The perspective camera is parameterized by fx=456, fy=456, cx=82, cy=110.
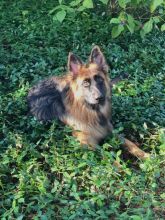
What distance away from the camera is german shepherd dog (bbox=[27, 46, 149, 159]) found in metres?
5.48

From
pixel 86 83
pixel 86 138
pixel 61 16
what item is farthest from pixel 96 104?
pixel 61 16

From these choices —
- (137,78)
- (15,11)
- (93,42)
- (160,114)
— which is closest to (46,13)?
(15,11)

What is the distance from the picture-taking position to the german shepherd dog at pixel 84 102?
5477 millimetres

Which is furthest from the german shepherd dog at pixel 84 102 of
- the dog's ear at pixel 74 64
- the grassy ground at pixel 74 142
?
the grassy ground at pixel 74 142

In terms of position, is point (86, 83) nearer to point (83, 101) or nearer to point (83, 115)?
point (83, 101)

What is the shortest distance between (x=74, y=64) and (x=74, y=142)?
102 centimetres

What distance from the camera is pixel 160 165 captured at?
516 cm

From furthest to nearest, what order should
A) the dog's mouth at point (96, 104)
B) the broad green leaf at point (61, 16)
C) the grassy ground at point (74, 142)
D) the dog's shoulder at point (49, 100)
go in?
the dog's shoulder at point (49, 100), the dog's mouth at point (96, 104), the broad green leaf at point (61, 16), the grassy ground at point (74, 142)

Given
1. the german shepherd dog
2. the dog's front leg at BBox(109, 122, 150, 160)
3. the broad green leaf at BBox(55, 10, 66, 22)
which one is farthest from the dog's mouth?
the broad green leaf at BBox(55, 10, 66, 22)

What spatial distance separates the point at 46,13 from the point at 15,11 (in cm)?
65

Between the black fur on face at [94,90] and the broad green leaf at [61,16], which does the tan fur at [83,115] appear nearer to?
the black fur on face at [94,90]

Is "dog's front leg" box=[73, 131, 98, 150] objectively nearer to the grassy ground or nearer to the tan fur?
the tan fur

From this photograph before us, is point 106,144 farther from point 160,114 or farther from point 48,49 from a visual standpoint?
point 48,49

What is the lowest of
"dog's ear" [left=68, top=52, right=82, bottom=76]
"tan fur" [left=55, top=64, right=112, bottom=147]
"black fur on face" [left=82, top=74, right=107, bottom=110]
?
"tan fur" [left=55, top=64, right=112, bottom=147]
